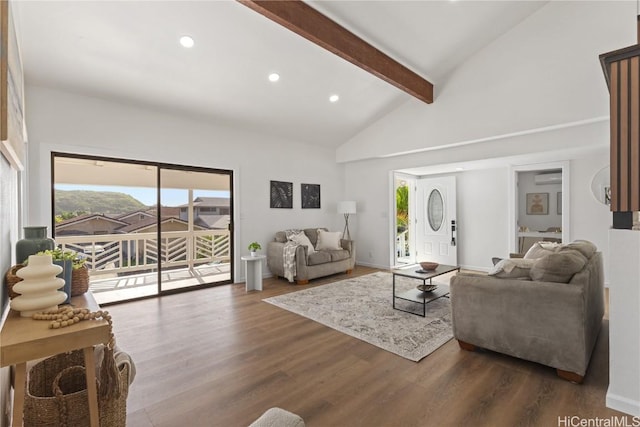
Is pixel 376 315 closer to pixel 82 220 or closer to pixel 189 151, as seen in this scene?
pixel 189 151

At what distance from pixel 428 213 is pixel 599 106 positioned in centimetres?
362

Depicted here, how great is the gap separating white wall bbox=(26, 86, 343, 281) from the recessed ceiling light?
150 centimetres

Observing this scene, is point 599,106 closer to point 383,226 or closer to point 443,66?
point 443,66

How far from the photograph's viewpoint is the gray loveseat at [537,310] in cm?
218

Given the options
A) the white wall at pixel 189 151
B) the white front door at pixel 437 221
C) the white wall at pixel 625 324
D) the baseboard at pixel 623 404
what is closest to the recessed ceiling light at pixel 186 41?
the white wall at pixel 189 151

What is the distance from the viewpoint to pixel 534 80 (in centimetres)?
430

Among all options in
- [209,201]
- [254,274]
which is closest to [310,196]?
[209,201]

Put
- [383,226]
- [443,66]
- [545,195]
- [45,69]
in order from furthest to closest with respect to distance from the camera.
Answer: [383,226], [545,195], [443,66], [45,69]

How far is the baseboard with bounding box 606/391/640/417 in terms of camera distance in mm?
1863

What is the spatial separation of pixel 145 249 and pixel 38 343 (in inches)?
211

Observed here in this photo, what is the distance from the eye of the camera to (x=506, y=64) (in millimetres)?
4555

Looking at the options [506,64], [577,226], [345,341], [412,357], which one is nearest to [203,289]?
[345,341]

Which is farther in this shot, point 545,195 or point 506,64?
point 545,195

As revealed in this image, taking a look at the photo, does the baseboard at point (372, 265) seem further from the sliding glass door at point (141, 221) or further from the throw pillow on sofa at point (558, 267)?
the throw pillow on sofa at point (558, 267)
